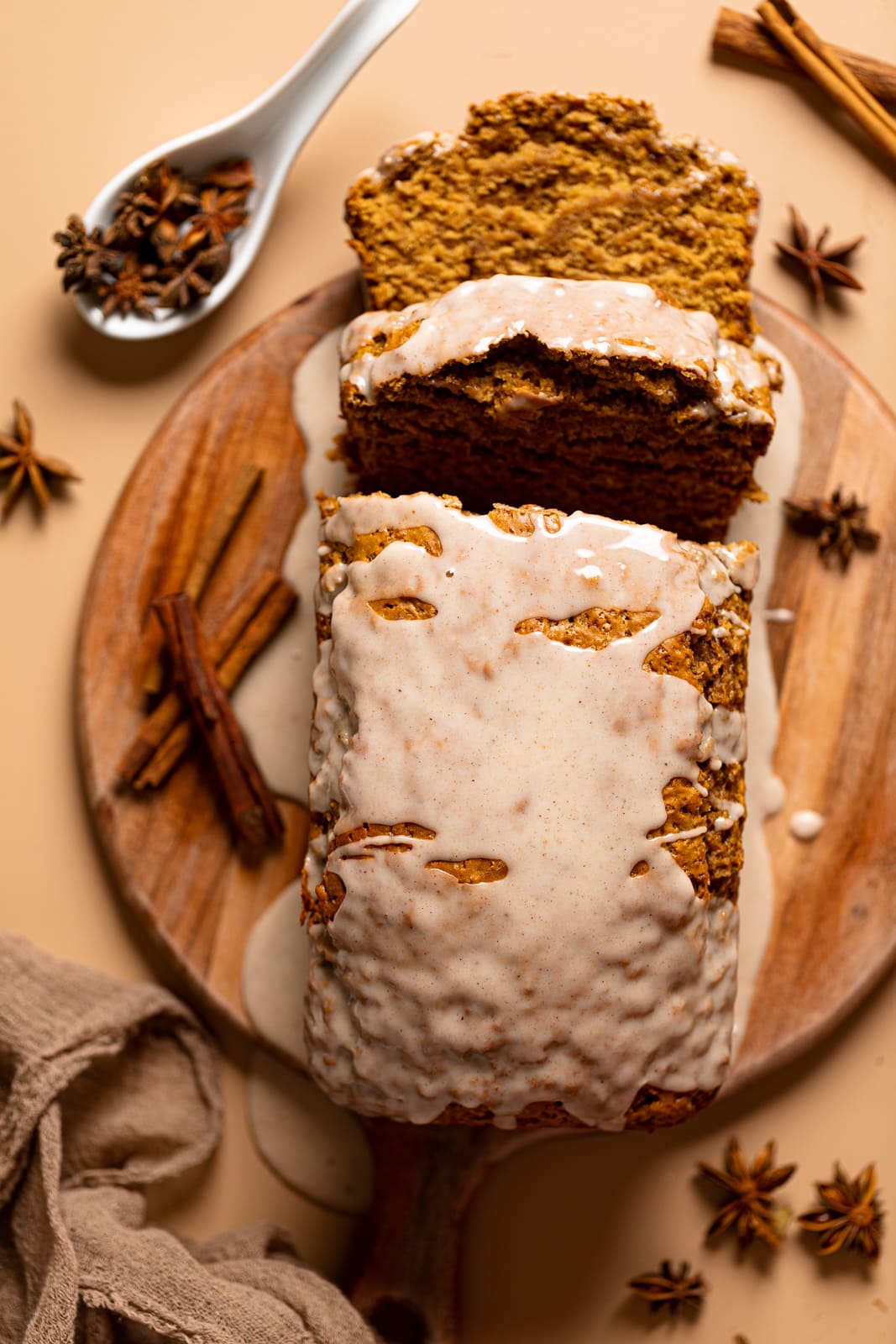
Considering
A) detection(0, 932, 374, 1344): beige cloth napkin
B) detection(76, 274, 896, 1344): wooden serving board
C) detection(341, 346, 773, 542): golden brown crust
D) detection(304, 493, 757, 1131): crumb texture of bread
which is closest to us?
detection(304, 493, 757, 1131): crumb texture of bread

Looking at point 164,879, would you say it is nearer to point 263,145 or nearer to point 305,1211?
point 305,1211

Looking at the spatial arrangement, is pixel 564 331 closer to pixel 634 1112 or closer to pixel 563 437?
pixel 563 437

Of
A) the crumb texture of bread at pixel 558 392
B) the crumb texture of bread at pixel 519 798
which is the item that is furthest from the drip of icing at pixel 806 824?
the crumb texture of bread at pixel 558 392

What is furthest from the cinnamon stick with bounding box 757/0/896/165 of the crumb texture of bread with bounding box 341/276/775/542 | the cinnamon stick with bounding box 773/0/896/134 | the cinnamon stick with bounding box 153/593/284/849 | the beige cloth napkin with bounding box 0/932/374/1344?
the beige cloth napkin with bounding box 0/932/374/1344

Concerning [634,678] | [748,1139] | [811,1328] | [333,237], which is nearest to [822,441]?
[634,678]

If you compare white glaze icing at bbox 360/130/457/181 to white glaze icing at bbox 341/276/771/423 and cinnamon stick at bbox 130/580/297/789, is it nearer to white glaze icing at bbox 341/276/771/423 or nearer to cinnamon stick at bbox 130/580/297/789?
white glaze icing at bbox 341/276/771/423
